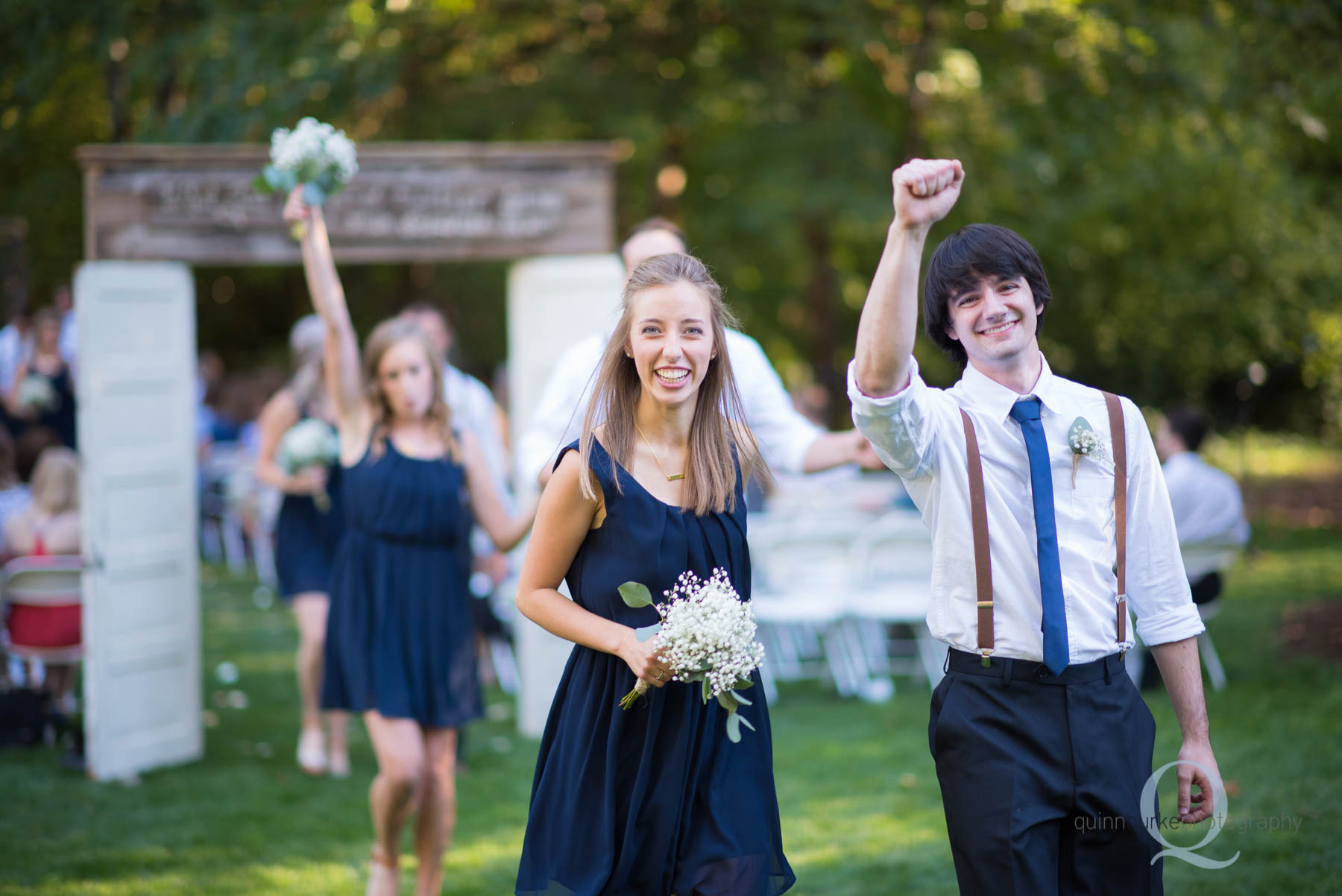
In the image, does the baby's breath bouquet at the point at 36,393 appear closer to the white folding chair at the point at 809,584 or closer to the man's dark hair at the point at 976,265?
the white folding chair at the point at 809,584

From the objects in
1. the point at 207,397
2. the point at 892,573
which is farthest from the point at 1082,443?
the point at 207,397

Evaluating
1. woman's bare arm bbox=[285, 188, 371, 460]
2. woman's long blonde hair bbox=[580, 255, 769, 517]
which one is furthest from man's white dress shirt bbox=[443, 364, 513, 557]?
woman's long blonde hair bbox=[580, 255, 769, 517]

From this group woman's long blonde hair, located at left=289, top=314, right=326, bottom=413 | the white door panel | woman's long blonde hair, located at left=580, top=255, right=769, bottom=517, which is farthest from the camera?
woman's long blonde hair, located at left=289, top=314, right=326, bottom=413

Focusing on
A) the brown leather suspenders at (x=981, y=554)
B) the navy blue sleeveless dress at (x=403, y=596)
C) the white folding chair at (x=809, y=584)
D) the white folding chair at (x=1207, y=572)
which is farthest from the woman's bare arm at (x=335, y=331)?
the white folding chair at (x=1207, y=572)

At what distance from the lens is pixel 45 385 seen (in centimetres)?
1130

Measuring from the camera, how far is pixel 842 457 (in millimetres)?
4133

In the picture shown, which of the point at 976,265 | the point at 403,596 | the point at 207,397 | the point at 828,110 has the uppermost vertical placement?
the point at 828,110

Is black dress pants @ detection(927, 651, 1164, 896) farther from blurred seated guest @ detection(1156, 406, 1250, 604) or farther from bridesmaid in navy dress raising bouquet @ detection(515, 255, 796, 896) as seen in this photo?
blurred seated guest @ detection(1156, 406, 1250, 604)

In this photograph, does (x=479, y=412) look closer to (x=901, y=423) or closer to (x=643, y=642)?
(x=643, y=642)

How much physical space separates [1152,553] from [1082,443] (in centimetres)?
35

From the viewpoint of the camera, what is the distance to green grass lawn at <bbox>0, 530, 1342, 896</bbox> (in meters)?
5.27

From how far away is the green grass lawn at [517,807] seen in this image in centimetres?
527

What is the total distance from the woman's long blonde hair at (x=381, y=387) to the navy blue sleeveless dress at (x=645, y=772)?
2139 mm

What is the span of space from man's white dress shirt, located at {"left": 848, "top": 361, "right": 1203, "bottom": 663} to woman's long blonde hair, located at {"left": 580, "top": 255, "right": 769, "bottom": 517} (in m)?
0.45
